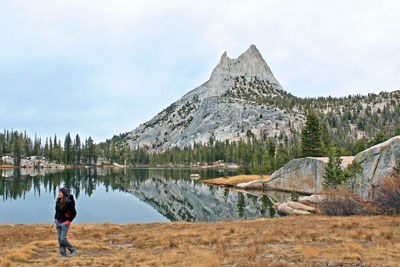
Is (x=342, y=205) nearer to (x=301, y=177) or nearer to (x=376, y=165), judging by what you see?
(x=376, y=165)

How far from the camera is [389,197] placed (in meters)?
28.5

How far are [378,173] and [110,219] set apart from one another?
3178 centimetres

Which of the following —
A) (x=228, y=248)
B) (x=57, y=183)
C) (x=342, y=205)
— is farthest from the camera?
(x=57, y=183)

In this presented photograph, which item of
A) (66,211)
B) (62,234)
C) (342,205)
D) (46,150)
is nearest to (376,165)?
(342,205)

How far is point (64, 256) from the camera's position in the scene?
1485 cm

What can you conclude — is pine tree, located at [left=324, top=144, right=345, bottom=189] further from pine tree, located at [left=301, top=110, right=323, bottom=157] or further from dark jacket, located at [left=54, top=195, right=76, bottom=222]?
dark jacket, located at [left=54, top=195, right=76, bottom=222]

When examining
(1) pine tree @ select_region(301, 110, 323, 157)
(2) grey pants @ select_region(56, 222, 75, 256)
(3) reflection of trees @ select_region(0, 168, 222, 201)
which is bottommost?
(3) reflection of trees @ select_region(0, 168, 222, 201)

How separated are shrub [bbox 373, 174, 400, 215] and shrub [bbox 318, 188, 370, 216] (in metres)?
1.37

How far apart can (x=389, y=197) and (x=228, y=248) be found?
63.1 ft

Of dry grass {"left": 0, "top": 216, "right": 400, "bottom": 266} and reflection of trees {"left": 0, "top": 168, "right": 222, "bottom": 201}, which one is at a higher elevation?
dry grass {"left": 0, "top": 216, "right": 400, "bottom": 266}

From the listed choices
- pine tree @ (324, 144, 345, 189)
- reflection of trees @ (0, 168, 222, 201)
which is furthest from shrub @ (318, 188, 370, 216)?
reflection of trees @ (0, 168, 222, 201)

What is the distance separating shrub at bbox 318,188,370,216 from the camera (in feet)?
101

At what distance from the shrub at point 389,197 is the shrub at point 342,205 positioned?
1.37m

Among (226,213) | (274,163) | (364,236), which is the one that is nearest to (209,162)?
(274,163)
